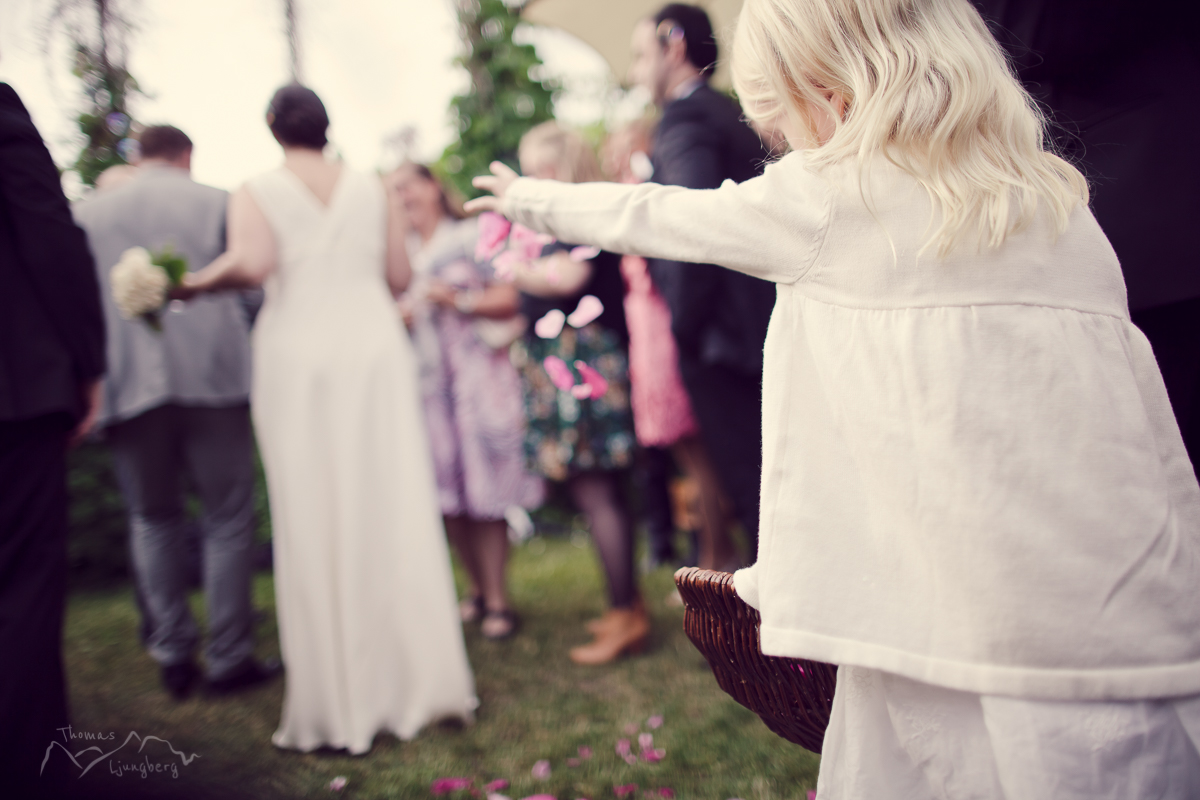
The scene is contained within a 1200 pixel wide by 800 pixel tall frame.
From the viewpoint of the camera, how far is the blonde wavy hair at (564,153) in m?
2.68

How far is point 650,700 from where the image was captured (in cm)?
238

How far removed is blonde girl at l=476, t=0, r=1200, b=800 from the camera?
0.89 meters

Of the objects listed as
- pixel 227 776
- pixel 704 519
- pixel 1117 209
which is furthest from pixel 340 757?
pixel 1117 209

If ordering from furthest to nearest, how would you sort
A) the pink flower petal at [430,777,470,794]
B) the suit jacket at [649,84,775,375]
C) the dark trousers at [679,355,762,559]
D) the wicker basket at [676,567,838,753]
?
the dark trousers at [679,355,762,559] → the suit jacket at [649,84,775,375] → the pink flower petal at [430,777,470,794] → the wicker basket at [676,567,838,753]

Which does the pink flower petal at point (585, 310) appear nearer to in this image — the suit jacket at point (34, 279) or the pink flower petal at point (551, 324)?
the pink flower petal at point (551, 324)

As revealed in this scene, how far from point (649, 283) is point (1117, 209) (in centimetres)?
190

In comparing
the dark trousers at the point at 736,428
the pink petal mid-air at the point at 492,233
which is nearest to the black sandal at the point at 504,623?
the dark trousers at the point at 736,428

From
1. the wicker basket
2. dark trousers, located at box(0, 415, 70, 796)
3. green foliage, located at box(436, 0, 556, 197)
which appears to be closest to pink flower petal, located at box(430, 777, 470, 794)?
dark trousers, located at box(0, 415, 70, 796)

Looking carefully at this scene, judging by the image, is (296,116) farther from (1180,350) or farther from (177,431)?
(1180,350)

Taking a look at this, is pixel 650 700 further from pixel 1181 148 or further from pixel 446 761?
pixel 1181 148

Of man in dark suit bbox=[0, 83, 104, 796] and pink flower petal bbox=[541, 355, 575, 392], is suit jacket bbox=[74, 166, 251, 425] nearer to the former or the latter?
man in dark suit bbox=[0, 83, 104, 796]

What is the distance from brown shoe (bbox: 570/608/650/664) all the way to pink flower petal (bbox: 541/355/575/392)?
90 cm

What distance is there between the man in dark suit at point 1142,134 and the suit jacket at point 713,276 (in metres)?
0.85

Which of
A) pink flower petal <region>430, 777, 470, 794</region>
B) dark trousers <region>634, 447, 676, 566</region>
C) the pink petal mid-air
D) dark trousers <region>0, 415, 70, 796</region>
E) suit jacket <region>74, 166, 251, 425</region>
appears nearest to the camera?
dark trousers <region>0, 415, 70, 796</region>
